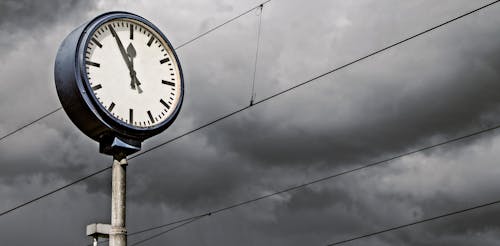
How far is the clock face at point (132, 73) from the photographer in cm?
583

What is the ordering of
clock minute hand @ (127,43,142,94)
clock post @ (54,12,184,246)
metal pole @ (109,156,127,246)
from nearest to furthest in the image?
metal pole @ (109,156,127,246) < clock post @ (54,12,184,246) < clock minute hand @ (127,43,142,94)

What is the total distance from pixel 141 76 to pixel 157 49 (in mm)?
358

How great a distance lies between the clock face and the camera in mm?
5832

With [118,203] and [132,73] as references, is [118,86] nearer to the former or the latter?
[132,73]

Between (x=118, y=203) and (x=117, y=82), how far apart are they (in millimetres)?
1073

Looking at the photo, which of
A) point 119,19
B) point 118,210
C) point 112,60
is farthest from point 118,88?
point 118,210

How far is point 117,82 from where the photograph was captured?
5.87 metres

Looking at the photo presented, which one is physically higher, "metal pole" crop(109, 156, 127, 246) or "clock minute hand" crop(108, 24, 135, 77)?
"clock minute hand" crop(108, 24, 135, 77)

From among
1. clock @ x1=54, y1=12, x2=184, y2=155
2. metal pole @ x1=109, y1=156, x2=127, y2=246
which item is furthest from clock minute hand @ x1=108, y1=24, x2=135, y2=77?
metal pole @ x1=109, y1=156, x2=127, y2=246

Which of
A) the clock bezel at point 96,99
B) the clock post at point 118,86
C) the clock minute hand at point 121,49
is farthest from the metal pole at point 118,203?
the clock minute hand at point 121,49

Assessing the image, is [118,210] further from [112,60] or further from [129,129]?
[112,60]

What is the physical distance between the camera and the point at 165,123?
6.10 m

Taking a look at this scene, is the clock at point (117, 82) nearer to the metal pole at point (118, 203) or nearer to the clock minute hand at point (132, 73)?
the clock minute hand at point (132, 73)

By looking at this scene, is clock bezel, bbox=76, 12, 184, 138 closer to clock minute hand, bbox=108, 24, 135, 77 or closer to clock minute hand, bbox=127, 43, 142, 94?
clock minute hand, bbox=108, 24, 135, 77
